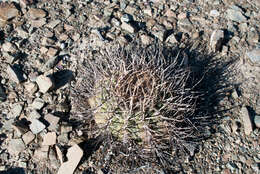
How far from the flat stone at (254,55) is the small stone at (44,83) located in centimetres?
224

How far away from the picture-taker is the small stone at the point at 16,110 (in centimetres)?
312

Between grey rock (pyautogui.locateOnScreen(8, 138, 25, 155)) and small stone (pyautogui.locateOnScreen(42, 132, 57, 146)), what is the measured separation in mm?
199

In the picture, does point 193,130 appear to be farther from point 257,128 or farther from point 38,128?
point 38,128

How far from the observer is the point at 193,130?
122 inches

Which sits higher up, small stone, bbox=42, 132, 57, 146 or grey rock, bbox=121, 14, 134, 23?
grey rock, bbox=121, 14, 134, 23

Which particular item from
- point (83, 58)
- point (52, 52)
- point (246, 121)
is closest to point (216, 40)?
point (246, 121)

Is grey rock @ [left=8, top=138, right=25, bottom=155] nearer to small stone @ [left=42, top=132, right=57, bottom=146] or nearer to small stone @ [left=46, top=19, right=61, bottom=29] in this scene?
small stone @ [left=42, top=132, right=57, bottom=146]

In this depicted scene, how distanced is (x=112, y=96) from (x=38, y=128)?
0.82 meters

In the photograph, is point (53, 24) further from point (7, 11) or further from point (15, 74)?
point (15, 74)

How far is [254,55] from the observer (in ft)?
12.3

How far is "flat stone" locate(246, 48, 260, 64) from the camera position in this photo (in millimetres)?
3725

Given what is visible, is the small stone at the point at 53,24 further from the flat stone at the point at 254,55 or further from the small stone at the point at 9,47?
the flat stone at the point at 254,55

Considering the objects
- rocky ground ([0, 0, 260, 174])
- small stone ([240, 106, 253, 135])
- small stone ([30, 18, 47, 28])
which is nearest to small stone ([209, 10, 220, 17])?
rocky ground ([0, 0, 260, 174])

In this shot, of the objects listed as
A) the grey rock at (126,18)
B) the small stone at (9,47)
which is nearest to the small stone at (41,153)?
the small stone at (9,47)
